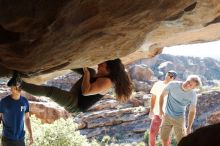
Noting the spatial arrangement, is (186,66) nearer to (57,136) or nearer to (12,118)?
(57,136)

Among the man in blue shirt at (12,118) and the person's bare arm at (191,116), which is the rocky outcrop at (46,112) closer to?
the person's bare arm at (191,116)

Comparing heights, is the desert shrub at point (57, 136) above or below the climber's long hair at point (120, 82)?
below

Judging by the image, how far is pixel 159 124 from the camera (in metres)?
10.1

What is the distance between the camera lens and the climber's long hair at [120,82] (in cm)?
642

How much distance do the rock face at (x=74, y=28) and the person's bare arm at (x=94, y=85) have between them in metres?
0.24

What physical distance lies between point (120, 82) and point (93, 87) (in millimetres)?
405

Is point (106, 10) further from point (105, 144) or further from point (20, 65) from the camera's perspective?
point (105, 144)

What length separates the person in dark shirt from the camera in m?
6.34

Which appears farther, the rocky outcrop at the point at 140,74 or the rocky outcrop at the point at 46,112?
the rocky outcrop at the point at 140,74

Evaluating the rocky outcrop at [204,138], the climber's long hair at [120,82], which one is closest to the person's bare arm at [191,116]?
the climber's long hair at [120,82]

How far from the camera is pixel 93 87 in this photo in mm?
6383

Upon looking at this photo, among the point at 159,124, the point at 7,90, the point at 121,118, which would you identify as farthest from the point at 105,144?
the point at 159,124

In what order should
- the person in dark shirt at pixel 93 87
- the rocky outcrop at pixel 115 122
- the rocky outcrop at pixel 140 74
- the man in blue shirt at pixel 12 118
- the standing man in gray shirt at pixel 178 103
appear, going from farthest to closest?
the rocky outcrop at pixel 140 74 < the rocky outcrop at pixel 115 122 < the standing man in gray shirt at pixel 178 103 < the man in blue shirt at pixel 12 118 < the person in dark shirt at pixel 93 87

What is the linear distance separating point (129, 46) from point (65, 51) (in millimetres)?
1386
